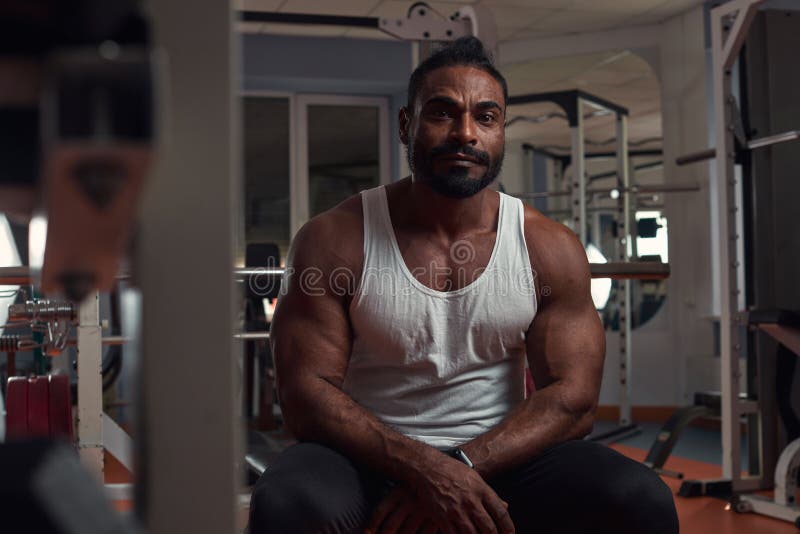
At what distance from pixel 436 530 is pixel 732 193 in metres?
2.33

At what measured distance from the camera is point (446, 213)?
5.19 ft

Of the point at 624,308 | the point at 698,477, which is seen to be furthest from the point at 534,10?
the point at 698,477

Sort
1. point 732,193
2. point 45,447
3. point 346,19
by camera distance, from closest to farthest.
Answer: point 45,447 < point 346,19 < point 732,193

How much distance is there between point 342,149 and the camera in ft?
22.2

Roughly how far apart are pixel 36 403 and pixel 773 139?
2436 millimetres

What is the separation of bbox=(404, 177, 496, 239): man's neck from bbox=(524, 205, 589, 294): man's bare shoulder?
0.08 metres

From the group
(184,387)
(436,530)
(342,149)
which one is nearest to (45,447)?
(184,387)

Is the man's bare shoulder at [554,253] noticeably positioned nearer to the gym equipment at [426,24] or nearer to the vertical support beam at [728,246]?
the gym equipment at [426,24]

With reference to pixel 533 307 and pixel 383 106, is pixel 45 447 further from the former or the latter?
pixel 383 106

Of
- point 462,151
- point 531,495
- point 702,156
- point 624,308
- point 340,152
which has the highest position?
point 340,152

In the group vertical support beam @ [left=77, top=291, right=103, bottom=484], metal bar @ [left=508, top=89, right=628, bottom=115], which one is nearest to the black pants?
vertical support beam @ [left=77, top=291, right=103, bottom=484]

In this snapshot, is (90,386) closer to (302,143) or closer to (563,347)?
(563,347)

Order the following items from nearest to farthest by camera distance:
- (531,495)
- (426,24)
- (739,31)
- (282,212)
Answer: (531,495), (426,24), (739,31), (282,212)

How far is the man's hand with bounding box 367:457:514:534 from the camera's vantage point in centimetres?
126
